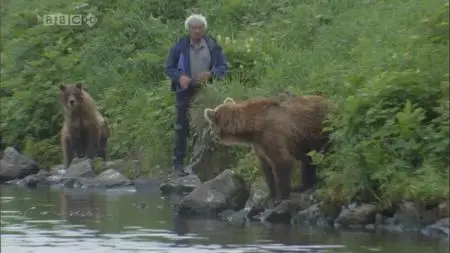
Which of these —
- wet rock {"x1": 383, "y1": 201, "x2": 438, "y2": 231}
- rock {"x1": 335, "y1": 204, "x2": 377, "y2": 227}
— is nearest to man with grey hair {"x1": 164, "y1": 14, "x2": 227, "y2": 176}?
rock {"x1": 335, "y1": 204, "x2": 377, "y2": 227}

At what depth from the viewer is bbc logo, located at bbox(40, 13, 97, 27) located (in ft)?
95.7

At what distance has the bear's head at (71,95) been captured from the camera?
79.4ft

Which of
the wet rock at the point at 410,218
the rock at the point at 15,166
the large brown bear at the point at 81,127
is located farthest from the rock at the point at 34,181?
the wet rock at the point at 410,218

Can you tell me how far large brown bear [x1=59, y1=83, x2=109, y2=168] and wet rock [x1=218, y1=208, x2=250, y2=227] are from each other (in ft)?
22.6

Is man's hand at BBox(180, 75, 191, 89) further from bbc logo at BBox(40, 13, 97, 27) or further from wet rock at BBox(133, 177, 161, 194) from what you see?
bbc logo at BBox(40, 13, 97, 27)

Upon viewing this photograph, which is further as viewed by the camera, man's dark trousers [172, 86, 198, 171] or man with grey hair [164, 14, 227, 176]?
man's dark trousers [172, 86, 198, 171]

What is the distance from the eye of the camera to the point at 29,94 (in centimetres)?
2659

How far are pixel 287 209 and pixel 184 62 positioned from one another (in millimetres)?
4621

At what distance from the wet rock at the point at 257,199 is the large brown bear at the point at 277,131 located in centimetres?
14

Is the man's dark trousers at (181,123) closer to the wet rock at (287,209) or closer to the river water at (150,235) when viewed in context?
the river water at (150,235)

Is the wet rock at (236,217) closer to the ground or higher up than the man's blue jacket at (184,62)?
closer to the ground

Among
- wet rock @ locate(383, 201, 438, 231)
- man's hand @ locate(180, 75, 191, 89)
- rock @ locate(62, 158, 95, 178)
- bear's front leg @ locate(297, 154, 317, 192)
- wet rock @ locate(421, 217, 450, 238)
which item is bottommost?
wet rock @ locate(421, 217, 450, 238)

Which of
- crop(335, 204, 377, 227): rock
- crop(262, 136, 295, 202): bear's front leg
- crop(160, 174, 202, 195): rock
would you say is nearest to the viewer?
crop(335, 204, 377, 227): rock

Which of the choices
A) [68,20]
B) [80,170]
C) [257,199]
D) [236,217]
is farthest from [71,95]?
[236,217]
